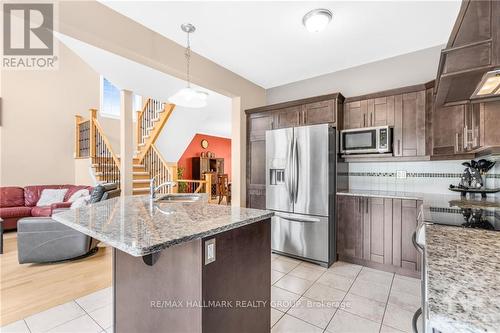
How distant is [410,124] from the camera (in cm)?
291

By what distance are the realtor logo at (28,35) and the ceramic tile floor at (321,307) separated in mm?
2466

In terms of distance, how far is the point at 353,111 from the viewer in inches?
131

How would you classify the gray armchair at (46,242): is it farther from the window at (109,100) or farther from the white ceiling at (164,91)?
the window at (109,100)

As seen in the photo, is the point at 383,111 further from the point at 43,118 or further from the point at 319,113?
the point at 43,118

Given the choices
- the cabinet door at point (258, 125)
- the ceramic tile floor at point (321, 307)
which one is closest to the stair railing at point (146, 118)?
the cabinet door at point (258, 125)

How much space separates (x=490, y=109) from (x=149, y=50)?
10.9ft

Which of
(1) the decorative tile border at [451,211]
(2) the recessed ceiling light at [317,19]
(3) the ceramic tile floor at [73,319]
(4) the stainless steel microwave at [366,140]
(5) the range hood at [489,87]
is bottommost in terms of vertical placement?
(3) the ceramic tile floor at [73,319]

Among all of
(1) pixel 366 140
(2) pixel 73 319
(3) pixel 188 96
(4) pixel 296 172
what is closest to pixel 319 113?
(1) pixel 366 140

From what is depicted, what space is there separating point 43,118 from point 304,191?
655cm

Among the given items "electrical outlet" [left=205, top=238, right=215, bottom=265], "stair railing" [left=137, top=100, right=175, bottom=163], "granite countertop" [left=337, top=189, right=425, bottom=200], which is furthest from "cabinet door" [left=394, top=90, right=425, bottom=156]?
"stair railing" [left=137, top=100, right=175, bottom=163]

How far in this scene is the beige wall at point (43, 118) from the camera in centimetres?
542

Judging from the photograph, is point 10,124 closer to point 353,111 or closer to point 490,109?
point 353,111

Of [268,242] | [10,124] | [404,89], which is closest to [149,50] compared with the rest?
[268,242]

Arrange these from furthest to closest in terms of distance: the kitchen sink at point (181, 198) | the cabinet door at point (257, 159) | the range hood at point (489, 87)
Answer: the cabinet door at point (257, 159) < the kitchen sink at point (181, 198) < the range hood at point (489, 87)
